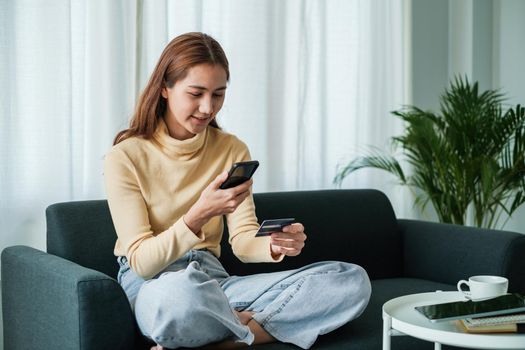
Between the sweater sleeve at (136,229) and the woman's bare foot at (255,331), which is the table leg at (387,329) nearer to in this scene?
the woman's bare foot at (255,331)

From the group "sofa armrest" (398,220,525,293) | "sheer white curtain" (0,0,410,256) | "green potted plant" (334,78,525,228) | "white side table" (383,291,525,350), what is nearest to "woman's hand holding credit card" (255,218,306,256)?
"white side table" (383,291,525,350)

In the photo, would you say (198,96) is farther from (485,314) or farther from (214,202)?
(485,314)

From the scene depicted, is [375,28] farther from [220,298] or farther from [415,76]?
[220,298]

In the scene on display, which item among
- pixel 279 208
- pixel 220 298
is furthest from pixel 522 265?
pixel 220 298

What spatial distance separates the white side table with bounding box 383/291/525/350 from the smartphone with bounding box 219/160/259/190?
53cm

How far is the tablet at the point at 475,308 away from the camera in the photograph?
181 centimetres

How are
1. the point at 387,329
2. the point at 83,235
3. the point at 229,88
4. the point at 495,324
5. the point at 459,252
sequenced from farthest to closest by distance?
1. the point at 229,88
2. the point at 459,252
3. the point at 83,235
4. the point at 387,329
5. the point at 495,324

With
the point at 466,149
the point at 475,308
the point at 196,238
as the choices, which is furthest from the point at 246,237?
the point at 466,149

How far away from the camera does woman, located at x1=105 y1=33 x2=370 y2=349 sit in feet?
6.64

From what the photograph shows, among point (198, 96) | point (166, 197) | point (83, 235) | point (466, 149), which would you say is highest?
point (198, 96)

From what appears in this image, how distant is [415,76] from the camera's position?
438cm

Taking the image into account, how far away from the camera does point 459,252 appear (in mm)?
2924

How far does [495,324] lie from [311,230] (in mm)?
1294

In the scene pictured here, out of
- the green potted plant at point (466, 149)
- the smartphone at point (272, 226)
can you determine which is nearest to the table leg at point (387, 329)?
the smartphone at point (272, 226)
